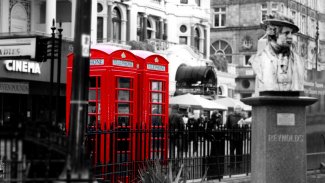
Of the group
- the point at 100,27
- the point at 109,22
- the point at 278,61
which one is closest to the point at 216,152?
the point at 278,61

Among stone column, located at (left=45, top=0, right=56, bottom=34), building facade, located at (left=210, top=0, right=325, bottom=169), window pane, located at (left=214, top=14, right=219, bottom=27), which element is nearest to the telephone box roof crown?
stone column, located at (left=45, top=0, right=56, bottom=34)

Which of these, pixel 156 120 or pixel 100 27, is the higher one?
pixel 100 27

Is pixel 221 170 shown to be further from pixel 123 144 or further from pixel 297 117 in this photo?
pixel 297 117

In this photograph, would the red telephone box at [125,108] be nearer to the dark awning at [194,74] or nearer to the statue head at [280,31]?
the statue head at [280,31]

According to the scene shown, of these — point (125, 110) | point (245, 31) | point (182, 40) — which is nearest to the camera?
point (125, 110)

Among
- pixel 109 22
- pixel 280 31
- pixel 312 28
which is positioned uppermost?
pixel 312 28

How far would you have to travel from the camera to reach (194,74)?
49.6m

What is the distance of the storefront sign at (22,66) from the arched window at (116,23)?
11857 mm

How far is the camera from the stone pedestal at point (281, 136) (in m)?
13.2

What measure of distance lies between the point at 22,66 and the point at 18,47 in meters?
17.3

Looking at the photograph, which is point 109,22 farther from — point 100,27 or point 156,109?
point 156,109

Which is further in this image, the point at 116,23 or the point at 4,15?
the point at 116,23

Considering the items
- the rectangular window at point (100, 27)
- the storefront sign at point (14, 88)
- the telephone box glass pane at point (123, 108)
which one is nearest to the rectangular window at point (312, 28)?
the rectangular window at point (100, 27)

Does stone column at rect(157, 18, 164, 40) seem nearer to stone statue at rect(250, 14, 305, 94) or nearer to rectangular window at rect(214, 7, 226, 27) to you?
rectangular window at rect(214, 7, 226, 27)
